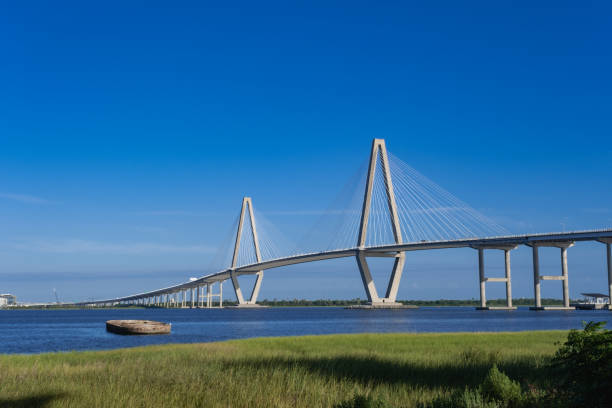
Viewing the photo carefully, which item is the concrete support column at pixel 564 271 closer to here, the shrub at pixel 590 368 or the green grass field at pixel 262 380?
the green grass field at pixel 262 380

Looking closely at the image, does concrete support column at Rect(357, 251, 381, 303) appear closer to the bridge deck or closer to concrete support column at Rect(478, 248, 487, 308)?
the bridge deck

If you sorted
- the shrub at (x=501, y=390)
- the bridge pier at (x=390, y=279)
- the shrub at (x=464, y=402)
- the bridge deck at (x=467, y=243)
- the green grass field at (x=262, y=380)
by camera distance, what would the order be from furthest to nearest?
the bridge pier at (x=390, y=279), the bridge deck at (x=467, y=243), the green grass field at (x=262, y=380), the shrub at (x=501, y=390), the shrub at (x=464, y=402)

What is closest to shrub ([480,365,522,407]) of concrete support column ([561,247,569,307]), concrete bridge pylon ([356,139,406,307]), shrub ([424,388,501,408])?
shrub ([424,388,501,408])

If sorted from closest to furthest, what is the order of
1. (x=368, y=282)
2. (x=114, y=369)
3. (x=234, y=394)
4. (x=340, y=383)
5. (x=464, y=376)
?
1. (x=234, y=394)
2. (x=340, y=383)
3. (x=464, y=376)
4. (x=114, y=369)
5. (x=368, y=282)

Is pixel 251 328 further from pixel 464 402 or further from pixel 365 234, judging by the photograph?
pixel 464 402

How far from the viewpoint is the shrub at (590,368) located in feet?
25.8

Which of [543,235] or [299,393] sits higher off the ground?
[543,235]

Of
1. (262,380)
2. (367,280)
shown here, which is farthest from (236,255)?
(262,380)

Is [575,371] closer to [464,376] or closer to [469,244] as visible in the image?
[464,376]

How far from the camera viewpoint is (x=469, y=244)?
269 ft

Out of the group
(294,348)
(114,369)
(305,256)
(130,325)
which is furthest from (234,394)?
(305,256)

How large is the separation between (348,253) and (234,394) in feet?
250

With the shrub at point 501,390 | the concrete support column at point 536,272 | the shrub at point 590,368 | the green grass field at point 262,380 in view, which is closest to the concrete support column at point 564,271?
the concrete support column at point 536,272

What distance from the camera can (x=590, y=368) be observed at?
8422 millimetres
